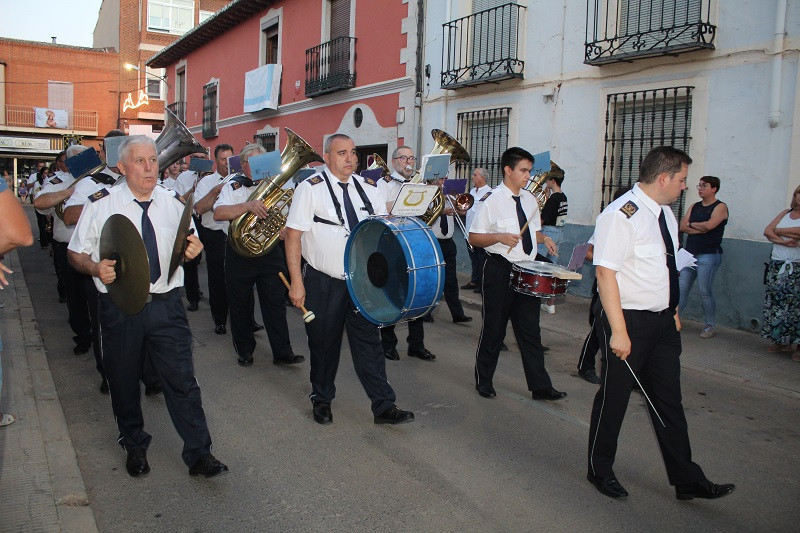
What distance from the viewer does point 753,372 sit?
636 centimetres

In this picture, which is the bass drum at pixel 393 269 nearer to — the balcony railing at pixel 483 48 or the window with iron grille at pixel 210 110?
the balcony railing at pixel 483 48

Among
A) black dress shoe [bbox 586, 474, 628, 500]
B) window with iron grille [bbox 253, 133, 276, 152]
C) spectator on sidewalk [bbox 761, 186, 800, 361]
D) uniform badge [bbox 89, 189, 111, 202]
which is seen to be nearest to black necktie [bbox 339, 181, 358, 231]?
uniform badge [bbox 89, 189, 111, 202]

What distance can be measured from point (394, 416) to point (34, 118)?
39329mm

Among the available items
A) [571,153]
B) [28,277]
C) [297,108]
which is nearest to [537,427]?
[571,153]

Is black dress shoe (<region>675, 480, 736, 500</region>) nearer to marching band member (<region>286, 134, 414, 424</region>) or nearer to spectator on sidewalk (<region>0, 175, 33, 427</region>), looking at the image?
marching band member (<region>286, 134, 414, 424</region>)

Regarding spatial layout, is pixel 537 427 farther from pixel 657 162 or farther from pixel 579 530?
pixel 657 162

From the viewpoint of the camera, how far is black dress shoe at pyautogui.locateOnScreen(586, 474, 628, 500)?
362 cm

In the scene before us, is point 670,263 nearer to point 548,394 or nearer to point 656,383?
point 656,383

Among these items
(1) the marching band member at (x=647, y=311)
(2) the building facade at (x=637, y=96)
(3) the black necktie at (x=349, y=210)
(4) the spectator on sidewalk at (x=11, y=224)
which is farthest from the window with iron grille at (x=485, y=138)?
(4) the spectator on sidewalk at (x=11, y=224)

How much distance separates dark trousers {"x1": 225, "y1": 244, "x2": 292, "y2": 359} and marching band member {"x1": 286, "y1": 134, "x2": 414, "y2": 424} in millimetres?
1574

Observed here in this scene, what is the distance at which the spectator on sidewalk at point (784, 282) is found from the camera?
22.2 ft

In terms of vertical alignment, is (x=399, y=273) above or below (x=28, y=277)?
above

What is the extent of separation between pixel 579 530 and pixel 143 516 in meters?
2.18

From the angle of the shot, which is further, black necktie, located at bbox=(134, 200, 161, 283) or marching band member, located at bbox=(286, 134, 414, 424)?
marching band member, located at bbox=(286, 134, 414, 424)
